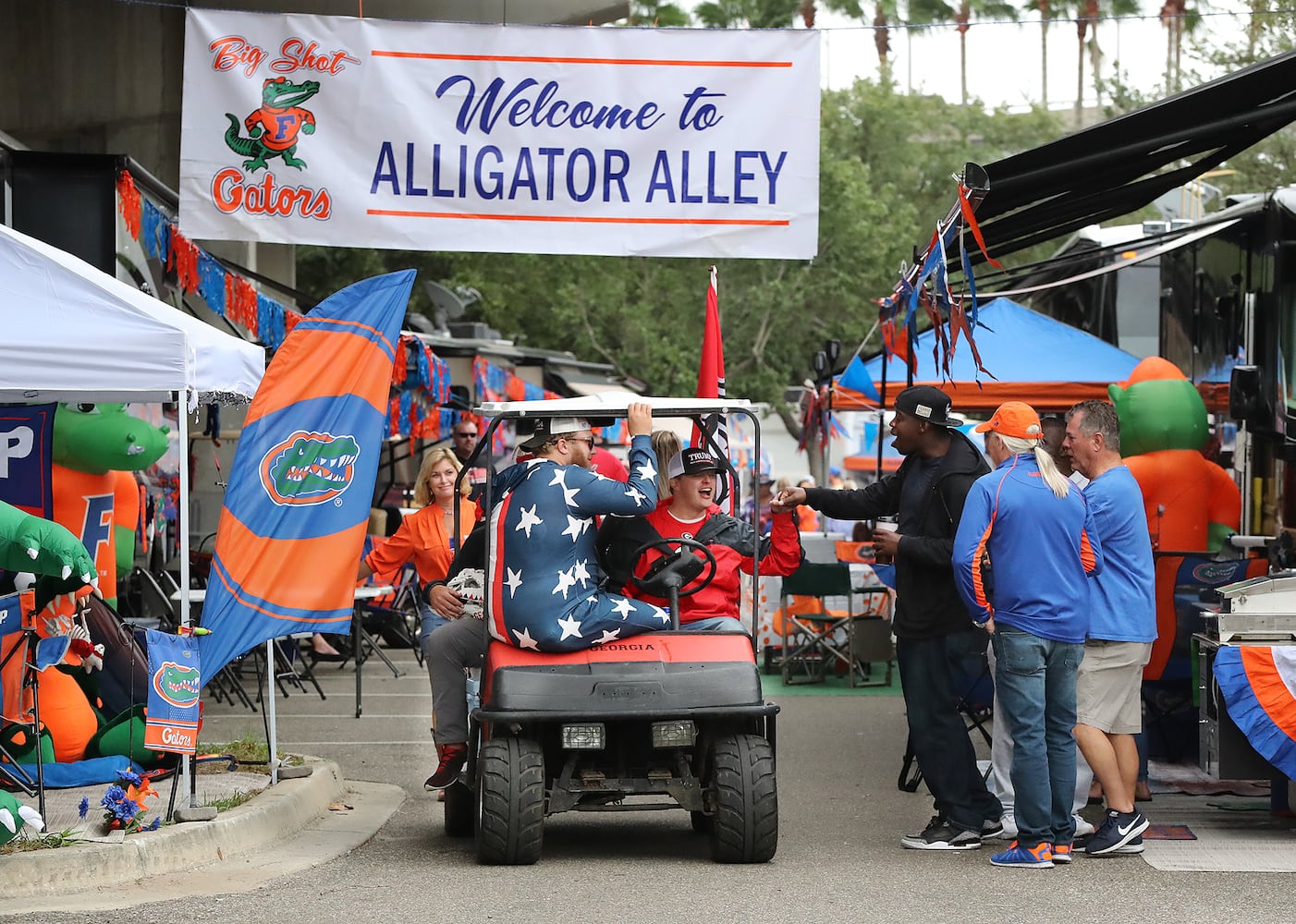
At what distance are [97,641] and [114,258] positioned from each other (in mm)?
3012

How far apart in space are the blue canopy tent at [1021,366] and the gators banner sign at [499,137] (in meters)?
4.55

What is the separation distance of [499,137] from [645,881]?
13.3ft

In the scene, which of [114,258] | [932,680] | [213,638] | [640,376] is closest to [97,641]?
[213,638]

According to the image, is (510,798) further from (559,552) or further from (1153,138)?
(1153,138)

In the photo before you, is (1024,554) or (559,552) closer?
(559,552)

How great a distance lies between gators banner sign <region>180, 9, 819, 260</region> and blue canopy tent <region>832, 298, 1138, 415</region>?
4.55 meters

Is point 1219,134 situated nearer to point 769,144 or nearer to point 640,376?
point 769,144

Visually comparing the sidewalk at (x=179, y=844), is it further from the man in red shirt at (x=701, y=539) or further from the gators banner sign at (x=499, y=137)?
the gators banner sign at (x=499, y=137)

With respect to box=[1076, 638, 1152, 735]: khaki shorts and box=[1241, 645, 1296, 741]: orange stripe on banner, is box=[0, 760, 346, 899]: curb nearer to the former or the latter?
box=[1076, 638, 1152, 735]: khaki shorts

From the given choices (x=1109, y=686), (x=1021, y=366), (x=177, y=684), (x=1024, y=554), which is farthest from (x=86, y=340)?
(x=1021, y=366)

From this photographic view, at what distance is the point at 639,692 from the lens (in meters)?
6.94

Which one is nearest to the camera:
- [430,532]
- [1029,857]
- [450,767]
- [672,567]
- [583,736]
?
[583,736]

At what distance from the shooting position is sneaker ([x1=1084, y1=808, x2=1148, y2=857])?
7355mm

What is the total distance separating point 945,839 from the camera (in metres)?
7.60
